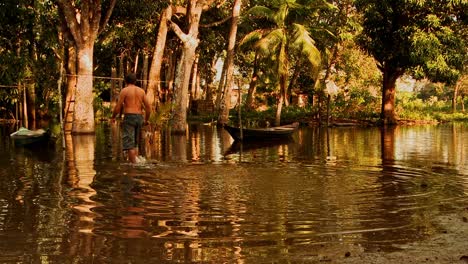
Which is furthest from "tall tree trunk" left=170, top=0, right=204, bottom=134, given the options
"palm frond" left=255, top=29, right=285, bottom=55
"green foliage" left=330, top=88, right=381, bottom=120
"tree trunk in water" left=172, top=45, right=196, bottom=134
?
"green foliage" left=330, top=88, right=381, bottom=120

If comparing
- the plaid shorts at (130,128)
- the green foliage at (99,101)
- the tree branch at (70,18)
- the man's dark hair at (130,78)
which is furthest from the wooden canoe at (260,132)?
the green foliage at (99,101)

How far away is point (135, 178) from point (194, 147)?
7.53m

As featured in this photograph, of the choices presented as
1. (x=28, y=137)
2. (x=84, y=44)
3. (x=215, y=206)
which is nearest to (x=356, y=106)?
(x=84, y=44)

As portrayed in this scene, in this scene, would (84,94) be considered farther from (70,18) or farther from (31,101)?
(31,101)

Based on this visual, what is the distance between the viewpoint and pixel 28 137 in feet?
57.1

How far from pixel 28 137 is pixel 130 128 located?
6.59 m

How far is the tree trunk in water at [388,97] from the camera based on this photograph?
33125mm

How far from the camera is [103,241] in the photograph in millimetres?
5820

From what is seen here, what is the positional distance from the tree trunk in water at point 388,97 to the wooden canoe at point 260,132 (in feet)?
42.7

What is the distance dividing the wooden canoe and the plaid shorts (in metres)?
7.94

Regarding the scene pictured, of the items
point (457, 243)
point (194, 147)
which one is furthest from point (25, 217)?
point (194, 147)

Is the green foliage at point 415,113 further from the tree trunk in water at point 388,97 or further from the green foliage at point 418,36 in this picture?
the green foliage at point 418,36

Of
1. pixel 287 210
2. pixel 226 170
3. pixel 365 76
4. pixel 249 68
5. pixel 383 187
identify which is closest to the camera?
pixel 287 210

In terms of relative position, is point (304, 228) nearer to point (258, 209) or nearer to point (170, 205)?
point (258, 209)
